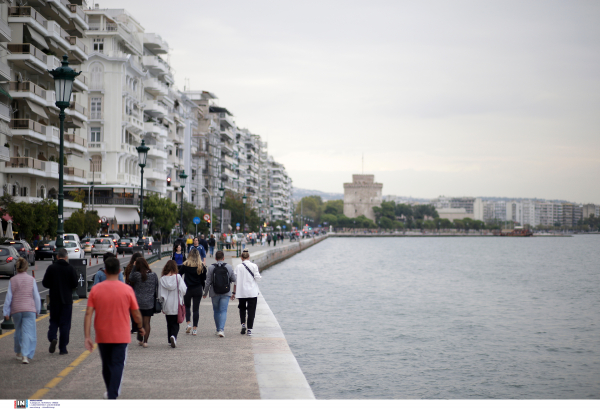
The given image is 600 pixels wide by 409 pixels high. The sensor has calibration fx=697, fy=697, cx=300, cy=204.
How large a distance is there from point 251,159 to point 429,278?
107469 mm

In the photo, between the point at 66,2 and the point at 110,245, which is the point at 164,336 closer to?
the point at 110,245

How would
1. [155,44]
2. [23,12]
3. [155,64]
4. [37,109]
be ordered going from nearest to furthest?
[23,12] < [37,109] < [155,64] < [155,44]

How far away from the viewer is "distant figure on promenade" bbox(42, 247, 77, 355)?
36.1 ft

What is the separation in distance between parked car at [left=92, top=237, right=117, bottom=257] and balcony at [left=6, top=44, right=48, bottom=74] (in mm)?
12602

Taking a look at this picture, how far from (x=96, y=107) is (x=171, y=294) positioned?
57340mm

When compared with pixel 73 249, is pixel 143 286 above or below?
above

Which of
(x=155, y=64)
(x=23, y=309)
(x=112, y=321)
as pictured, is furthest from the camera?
(x=155, y=64)

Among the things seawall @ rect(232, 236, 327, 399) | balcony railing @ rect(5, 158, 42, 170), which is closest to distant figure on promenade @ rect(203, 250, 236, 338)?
seawall @ rect(232, 236, 327, 399)

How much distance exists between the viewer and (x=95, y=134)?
65.7 m

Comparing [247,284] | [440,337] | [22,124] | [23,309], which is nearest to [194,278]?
[247,284]

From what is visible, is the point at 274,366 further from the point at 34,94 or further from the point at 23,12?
the point at 23,12

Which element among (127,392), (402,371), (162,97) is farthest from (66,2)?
(127,392)

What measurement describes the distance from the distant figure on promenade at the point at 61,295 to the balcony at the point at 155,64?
6668 cm

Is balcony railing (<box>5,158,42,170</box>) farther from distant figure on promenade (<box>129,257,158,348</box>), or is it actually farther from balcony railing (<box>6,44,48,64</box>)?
distant figure on promenade (<box>129,257,158,348</box>)
